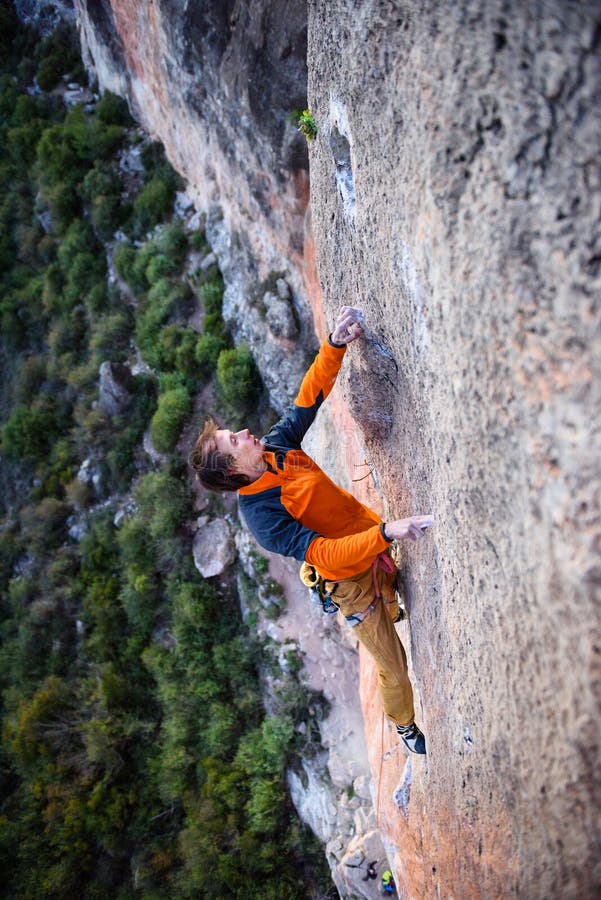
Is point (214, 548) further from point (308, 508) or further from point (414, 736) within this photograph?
point (308, 508)

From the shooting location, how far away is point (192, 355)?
504 inches

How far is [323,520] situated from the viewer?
13.4 feet

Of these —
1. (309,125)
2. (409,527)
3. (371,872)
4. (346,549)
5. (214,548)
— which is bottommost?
(371,872)

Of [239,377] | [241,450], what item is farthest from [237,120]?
[241,450]

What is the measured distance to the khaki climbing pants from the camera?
14.4 feet

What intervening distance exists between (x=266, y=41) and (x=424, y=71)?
603 centimetres

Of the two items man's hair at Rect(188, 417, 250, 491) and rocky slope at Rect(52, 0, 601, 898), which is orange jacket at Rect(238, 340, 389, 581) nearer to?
man's hair at Rect(188, 417, 250, 491)

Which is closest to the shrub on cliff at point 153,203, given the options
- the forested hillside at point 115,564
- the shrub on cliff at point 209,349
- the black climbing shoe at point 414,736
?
the forested hillside at point 115,564

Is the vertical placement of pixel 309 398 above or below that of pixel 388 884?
above

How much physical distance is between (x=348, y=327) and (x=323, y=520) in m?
1.47

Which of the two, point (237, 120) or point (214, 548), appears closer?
point (237, 120)

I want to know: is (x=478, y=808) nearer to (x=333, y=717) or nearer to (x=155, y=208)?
(x=333, y=717)

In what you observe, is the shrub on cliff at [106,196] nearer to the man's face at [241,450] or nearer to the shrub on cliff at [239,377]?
the shrub on cliff at [239,377]

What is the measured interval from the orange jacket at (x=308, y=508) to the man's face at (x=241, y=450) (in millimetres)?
114
